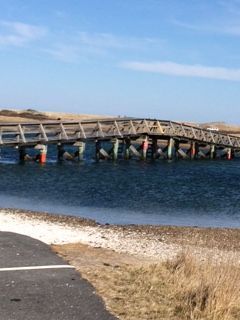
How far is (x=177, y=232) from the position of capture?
1730 cm

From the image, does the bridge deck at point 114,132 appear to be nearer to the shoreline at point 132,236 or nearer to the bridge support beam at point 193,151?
the bridge support beam at point 193,151

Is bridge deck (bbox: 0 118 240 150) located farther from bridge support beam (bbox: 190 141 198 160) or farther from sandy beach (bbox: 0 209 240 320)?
sandy beach (bbox: 0 209 240 320)

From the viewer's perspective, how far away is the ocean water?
72.4 feet

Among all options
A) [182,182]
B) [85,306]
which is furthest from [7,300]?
[182,182]

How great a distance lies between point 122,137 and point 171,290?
128ft

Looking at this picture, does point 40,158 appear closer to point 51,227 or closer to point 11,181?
point 11,181

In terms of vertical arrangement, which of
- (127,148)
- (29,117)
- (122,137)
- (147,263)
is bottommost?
(147,263)

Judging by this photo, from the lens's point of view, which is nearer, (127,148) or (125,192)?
(125,192)

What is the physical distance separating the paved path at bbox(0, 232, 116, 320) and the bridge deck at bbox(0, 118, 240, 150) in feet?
90.1

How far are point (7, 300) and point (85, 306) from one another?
3.14ft

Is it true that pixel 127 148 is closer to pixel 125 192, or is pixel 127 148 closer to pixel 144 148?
pixel 144 148

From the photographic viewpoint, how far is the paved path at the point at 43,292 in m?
6.73

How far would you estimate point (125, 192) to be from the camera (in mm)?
28594

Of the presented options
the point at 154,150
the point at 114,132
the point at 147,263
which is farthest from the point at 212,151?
the point at 147,263
